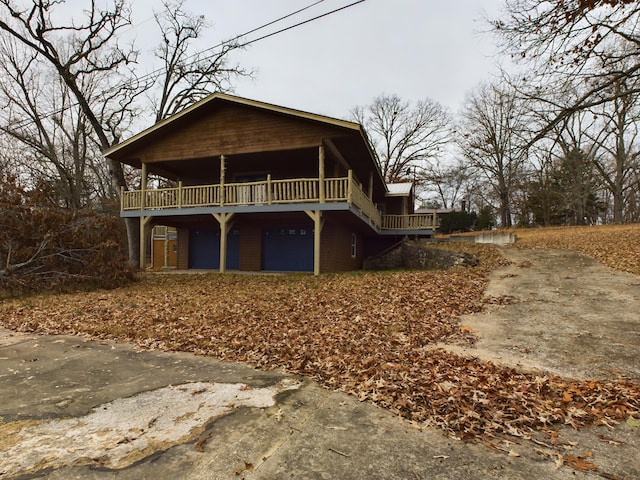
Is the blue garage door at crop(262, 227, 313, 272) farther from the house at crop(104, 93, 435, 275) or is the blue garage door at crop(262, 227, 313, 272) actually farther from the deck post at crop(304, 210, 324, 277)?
the deck post at crop(304, 210, 324, 277)

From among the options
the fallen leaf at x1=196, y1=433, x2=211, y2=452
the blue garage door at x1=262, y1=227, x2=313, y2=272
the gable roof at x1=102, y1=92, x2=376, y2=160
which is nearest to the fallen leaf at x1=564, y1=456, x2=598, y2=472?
the fallen leaf at x1=196, y1=433, x2=211, y2=452

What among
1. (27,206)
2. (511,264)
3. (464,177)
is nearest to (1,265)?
(27,206)

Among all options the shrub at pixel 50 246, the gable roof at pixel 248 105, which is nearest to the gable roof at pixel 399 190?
the gable roof at pixel 248 105

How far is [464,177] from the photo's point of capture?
3588cm

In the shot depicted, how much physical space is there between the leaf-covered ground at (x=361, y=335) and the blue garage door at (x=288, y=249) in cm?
447

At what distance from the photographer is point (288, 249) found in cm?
1697

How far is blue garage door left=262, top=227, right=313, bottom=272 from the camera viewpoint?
54.5 ft

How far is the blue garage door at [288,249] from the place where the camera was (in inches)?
654

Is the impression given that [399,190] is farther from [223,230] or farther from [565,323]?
[565,323]

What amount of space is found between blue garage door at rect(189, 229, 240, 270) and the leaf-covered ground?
576 cm

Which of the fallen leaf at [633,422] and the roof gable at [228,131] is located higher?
the roof gable at [228,131]

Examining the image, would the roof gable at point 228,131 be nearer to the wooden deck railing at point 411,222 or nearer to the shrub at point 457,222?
the wooden deck railing at point 411,222

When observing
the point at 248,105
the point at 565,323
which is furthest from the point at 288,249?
the point at 565,323

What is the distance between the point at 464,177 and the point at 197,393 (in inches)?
1444
